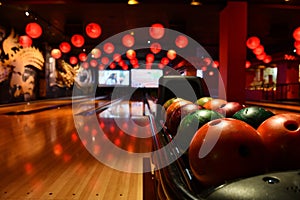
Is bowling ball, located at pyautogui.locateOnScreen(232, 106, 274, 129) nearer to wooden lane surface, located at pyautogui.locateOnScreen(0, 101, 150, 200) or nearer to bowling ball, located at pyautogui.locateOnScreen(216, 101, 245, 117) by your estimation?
bowling ball, located at pyautogui.locateOnScreen(216, 101, 245, 117)

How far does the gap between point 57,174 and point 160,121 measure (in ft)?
3.82

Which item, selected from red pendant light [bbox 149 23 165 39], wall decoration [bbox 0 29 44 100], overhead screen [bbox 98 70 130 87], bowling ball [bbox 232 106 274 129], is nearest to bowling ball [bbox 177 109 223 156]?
bowling ball [bbox 232 106 274 129]

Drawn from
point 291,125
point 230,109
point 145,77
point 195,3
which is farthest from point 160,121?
point 145,77

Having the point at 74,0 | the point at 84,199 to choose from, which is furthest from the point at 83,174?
the point at 74,0

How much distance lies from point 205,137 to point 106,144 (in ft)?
10.4

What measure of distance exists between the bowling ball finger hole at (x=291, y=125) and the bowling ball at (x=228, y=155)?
127 millimetres

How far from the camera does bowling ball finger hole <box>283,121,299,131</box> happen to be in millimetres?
938

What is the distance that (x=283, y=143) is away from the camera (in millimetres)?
900

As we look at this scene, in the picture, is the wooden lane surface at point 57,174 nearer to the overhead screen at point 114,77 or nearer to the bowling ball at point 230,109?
the bowling ball at point 230,109

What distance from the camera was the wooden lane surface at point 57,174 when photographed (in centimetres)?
213

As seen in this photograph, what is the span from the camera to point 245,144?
854mm

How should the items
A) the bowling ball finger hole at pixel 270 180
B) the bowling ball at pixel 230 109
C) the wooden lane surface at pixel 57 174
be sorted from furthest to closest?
the wooden lane surface at pixel 57 174 → the bowling ball at pixel 230 109 → the bowling ball finger hole at pixel 270 180

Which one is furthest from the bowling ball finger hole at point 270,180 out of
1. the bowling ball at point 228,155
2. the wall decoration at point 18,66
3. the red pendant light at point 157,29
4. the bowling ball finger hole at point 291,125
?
the wall decoration at point 18,66

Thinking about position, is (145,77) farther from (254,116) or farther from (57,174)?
(254,116)
